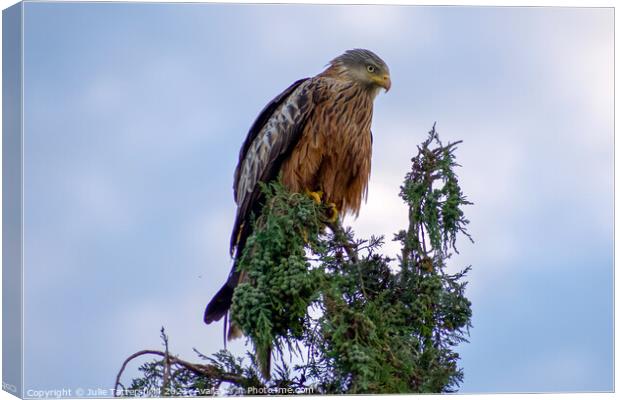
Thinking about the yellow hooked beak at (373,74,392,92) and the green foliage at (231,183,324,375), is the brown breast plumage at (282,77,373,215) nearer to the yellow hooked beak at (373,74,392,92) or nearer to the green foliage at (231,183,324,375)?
the yellow hooked beak at (373,74,392,92)

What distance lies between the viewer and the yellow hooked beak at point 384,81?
7.83 metres

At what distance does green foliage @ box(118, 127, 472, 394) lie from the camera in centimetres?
613

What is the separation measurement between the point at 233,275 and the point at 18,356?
1659 millimetres

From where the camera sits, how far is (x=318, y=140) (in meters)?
7.69

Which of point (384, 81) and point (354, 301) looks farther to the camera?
point (384, 81)

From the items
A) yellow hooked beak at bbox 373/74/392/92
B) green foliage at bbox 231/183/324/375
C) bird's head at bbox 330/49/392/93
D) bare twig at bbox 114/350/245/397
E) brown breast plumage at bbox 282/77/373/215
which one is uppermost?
bird's head at bbox 330/49/392/93

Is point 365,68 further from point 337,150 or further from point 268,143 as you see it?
point 268,143

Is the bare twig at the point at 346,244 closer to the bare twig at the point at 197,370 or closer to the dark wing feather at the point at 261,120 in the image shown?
the bare twig at the point at 197,370

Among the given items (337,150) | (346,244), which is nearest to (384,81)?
(337,150)

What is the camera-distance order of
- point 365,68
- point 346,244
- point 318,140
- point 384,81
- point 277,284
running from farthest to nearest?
point 365,68 → point 384,81 → point 318,140 → point 346,244 → point 277,284

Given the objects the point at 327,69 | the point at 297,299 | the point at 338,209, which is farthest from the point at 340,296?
the point at 327,69

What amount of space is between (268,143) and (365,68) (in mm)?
1040

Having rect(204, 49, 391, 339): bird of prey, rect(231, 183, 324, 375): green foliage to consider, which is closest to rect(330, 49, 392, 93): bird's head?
rect(204, 49, 391, 339): bird of prey

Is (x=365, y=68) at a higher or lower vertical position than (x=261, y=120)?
higher
